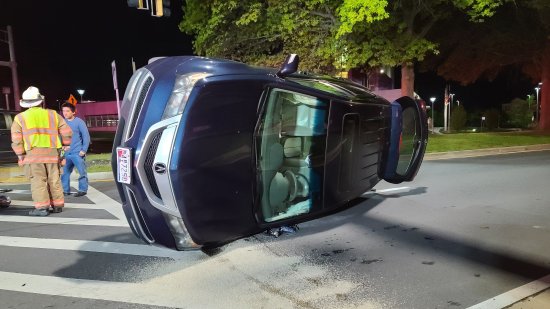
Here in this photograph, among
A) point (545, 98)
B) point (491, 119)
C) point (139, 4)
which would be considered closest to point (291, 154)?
point (139, 4)

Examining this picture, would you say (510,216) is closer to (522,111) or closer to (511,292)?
(511,292)

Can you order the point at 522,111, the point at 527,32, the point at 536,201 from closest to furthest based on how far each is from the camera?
1. the point at 536,201
2. the point at 527,32
3. the point at 522,111

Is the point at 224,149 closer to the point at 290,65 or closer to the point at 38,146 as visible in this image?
the point at 290,65

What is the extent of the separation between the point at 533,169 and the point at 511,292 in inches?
298

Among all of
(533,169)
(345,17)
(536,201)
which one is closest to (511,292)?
(536,201)

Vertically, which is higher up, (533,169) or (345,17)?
(345,17)

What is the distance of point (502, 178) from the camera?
874cm

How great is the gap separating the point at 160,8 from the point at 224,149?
8.41 m

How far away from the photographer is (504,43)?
22.5 m

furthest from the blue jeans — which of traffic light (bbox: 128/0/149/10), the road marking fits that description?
traffic light (bbox: 128/0/149/10)

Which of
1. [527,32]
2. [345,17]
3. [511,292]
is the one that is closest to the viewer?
[511,292]

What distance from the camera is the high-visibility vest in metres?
6.22

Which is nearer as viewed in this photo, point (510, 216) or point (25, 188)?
point (510, 216)

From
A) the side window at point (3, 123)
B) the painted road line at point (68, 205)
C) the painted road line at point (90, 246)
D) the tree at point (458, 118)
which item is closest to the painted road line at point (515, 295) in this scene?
the painted road line at point (90, 246)
